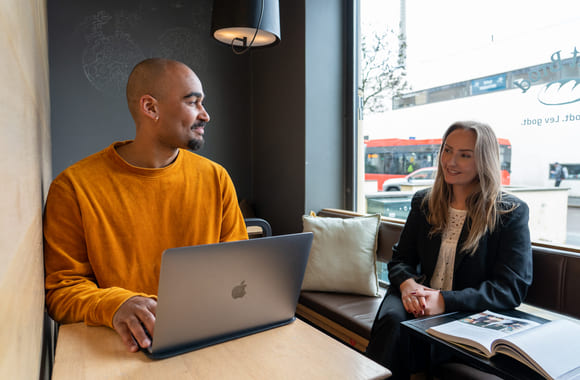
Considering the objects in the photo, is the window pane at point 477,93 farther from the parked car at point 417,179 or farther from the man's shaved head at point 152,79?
the man's shaved head at point 152,79

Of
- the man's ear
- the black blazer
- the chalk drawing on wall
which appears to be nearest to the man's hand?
the man's ear

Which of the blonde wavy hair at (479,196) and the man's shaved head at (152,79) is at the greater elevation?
the man's shaved head at (152,79)

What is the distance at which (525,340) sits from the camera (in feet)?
3.74

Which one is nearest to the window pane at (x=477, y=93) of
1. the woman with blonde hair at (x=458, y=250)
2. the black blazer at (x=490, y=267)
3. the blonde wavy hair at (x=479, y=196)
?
the blonde wavy hair at (x=479, y=196)

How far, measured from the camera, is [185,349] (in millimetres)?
841

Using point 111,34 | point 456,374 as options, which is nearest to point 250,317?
point 456,374

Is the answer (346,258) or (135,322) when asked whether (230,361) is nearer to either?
(135,322)

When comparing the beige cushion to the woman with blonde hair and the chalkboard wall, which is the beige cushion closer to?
the woman with blonde hair

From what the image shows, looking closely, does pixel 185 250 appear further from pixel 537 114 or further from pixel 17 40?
pixel 537 114

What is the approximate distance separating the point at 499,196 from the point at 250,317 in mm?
1360

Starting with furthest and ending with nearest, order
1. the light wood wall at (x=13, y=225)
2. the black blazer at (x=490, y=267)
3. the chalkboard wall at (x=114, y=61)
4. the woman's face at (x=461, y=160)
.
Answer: the chalkboard wall at (x=114, y=61) → the woman's face at (x=461, y=160) → the black blazer at (x=490, y=267) → the light wood wall at (x=13, y=225)

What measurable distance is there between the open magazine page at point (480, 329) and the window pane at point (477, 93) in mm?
768

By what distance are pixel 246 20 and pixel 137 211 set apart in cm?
106

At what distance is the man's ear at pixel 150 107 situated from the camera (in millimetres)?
1435
